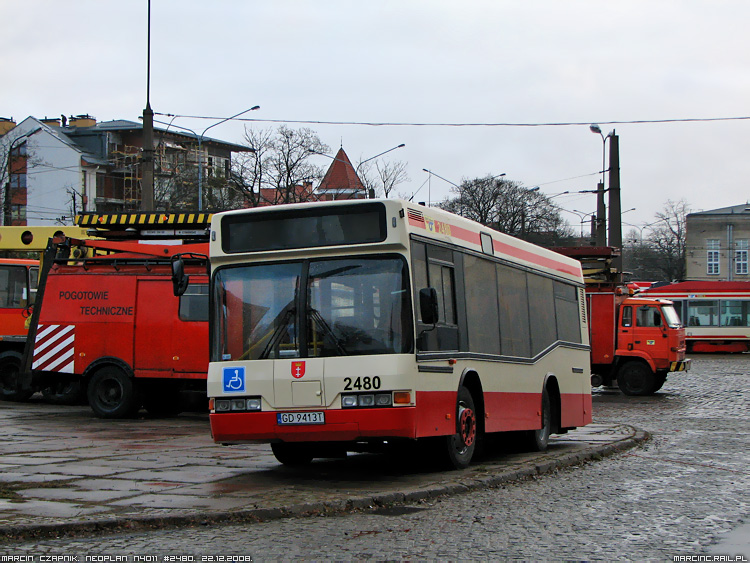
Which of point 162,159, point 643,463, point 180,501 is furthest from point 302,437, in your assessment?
point 162,159

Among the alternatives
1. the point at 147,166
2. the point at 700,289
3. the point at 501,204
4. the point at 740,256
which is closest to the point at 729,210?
the point at 740,256

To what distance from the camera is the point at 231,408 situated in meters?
9.73

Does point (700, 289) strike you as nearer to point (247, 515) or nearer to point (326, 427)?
point (326, 427)

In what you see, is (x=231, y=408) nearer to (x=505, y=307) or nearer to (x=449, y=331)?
(x=449, y=331)

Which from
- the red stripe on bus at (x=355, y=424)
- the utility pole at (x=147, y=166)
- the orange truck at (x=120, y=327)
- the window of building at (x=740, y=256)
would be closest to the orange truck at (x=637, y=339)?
the utility pole at (x=147, y=166)

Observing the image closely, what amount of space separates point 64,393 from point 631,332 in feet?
49.2

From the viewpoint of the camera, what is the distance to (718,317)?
162ft

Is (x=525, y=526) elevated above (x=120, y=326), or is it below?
below

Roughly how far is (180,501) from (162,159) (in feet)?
229

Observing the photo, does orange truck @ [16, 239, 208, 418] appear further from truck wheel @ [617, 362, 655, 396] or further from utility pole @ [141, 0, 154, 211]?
truck wheel @ [617, 362, 655, 396]

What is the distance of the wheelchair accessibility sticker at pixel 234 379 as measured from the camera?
968 centimetres

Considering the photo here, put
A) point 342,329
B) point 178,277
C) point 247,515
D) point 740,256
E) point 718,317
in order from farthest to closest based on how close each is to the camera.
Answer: point 740,256 < point 718,317 < point 178,277 < point 342,329 < point 247,515

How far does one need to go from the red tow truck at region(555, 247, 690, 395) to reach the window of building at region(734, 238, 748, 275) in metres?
74.7

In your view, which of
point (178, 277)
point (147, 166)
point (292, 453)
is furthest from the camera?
point (147, 166)
